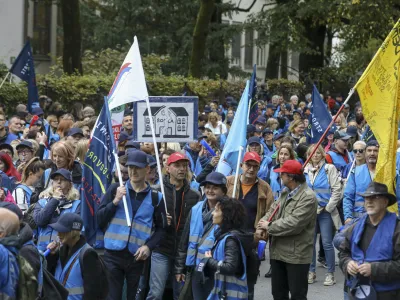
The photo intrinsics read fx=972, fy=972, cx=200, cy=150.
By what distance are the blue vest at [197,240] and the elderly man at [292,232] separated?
778mm

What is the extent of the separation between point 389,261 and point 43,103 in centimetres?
1365

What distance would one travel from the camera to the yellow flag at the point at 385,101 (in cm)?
833

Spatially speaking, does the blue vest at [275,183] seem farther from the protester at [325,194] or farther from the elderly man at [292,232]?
the elderly man at [292,232]

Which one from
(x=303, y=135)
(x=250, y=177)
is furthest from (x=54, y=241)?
(x=303, y=135)

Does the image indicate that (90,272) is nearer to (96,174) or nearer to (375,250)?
(96,174)

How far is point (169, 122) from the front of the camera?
1114 cm

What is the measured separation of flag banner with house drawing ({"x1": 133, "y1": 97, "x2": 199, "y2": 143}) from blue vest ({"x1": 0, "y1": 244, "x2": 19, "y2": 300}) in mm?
4918

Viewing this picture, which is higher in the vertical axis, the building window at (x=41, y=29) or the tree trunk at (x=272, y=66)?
the building window at (x=41, y=29)

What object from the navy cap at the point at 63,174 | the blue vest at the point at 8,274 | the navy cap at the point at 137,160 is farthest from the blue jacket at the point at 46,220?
the blue vest at the point at 8,274

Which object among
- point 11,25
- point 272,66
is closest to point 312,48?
point 272,66

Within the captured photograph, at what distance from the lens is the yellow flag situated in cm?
833

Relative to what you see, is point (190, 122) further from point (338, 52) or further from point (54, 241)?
point (338, 52)

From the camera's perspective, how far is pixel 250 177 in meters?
9.71

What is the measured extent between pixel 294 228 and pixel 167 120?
261 cm
